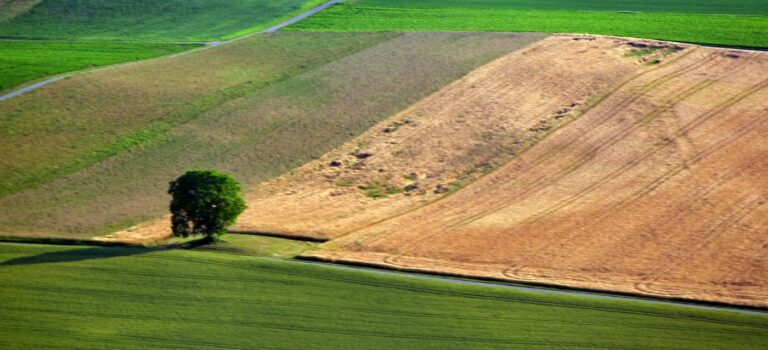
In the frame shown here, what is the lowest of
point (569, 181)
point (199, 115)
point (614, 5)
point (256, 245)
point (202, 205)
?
point (256, 245)

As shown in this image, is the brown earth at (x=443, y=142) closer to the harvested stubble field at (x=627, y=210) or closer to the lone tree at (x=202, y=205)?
the harvested stubble field at (x=627, y=210)

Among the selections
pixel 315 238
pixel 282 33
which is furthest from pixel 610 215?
pixel 282 33

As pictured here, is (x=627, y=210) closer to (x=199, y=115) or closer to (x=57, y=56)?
(x=199, y=115)

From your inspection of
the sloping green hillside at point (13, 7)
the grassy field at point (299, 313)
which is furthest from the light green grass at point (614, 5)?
the grassy field at point (299, 313)

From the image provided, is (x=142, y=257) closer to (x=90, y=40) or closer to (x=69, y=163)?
(x=69, y=163)

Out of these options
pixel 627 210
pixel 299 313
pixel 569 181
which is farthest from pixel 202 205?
pixel 627 210
